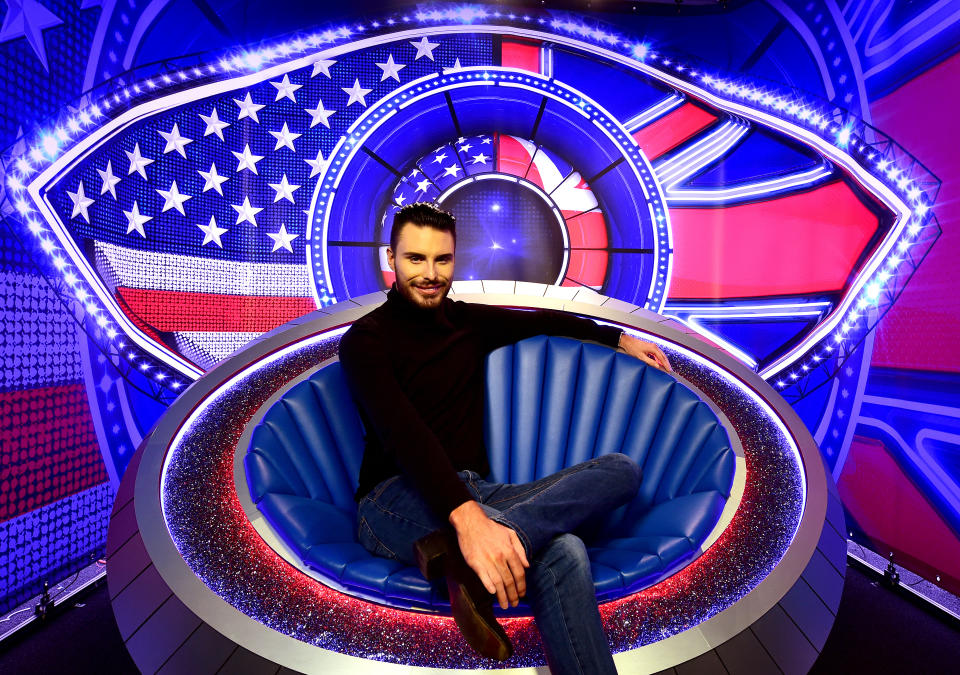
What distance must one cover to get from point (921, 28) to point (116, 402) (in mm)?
4066

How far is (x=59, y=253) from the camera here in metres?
2.14

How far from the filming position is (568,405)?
1759mm

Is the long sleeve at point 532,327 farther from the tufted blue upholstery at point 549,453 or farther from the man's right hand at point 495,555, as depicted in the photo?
the man's right hand at point 495,555

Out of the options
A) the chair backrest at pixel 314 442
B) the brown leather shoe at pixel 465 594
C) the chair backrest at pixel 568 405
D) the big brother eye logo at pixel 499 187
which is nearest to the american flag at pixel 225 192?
the big brother eye logo at pixel 499 187

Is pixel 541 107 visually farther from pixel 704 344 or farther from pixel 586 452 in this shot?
pixel 586 452

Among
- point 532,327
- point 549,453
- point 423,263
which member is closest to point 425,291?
point 423,263

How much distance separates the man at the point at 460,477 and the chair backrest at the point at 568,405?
63mm

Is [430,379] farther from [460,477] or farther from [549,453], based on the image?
[549,453]

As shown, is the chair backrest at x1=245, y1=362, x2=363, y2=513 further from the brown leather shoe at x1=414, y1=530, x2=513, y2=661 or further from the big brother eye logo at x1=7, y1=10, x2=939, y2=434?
the big brother eye logo at x1=7, y1=10, x2=939, y2=434

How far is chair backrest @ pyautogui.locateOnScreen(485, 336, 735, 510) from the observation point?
5.47 ft

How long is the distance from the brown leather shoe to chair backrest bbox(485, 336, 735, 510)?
2.28 ft

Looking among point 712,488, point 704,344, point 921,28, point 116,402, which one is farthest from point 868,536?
point 116,402

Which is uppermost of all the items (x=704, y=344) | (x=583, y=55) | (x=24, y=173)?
(x=583, y=55)

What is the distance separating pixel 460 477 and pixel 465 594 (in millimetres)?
421
